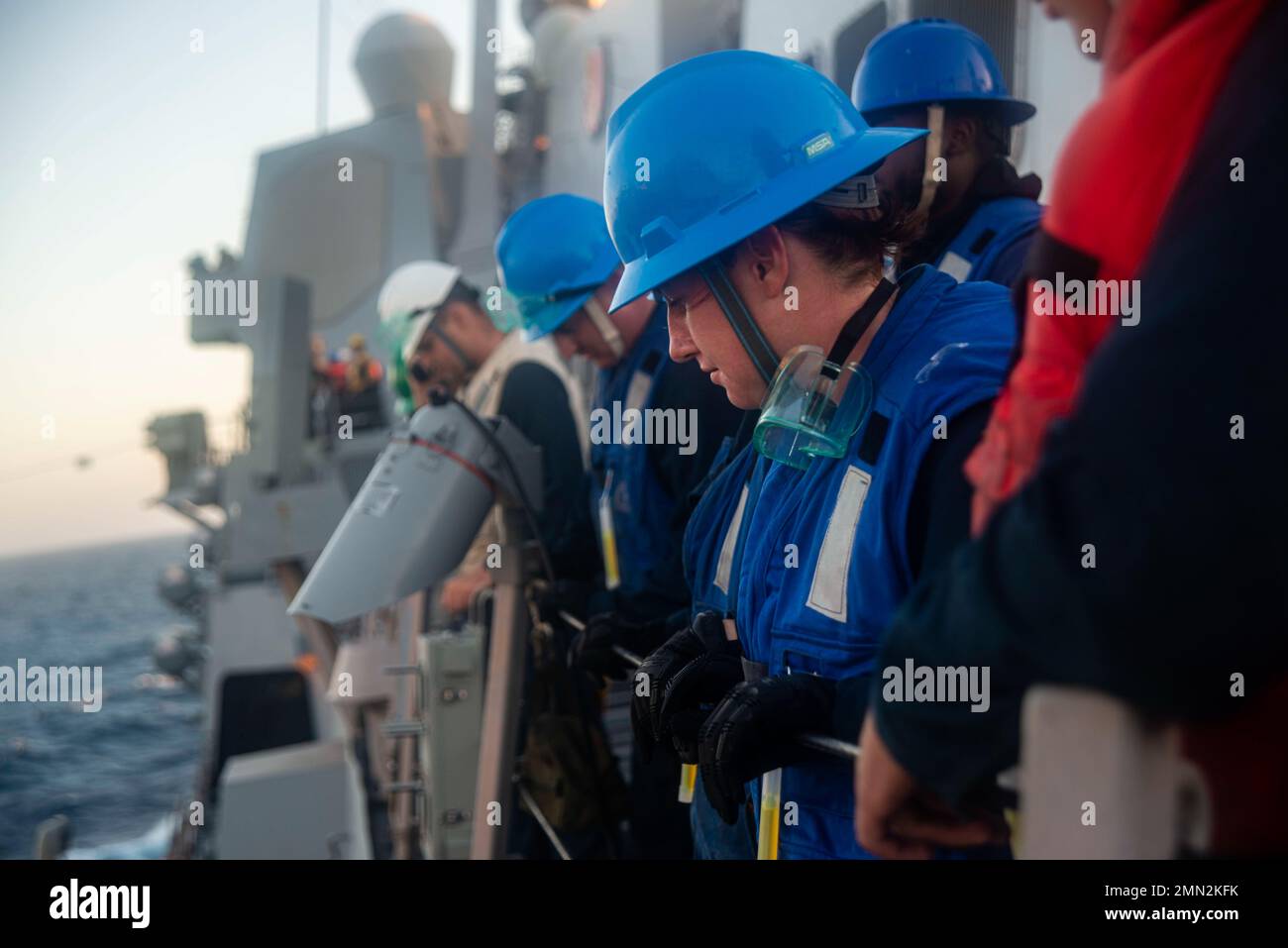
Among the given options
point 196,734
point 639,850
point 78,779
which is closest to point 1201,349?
point 639,850

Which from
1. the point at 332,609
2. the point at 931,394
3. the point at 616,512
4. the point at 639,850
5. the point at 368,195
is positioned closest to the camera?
the point at 931,394

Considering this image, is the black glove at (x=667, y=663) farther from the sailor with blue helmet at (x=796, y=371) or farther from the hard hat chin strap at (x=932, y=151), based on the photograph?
the hard hat chin strap at (x=932, y=151)

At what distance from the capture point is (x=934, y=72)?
2469 mm

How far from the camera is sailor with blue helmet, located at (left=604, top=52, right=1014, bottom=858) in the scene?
1301mm

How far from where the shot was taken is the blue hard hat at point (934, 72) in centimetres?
246

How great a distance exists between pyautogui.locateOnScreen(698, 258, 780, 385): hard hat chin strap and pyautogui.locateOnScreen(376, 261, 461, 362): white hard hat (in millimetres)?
2706

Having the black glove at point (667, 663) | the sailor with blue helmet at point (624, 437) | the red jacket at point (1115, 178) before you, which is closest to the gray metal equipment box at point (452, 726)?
the sailor with blue helmet at point (624, 437)

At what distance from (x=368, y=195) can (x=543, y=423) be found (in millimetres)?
12001

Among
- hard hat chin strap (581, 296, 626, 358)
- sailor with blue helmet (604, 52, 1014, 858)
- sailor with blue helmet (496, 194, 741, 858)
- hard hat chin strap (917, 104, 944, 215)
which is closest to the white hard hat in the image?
sailor with blue helmet (496, 194, 741, 858)

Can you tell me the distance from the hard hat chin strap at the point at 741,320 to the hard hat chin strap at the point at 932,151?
81 centimetres

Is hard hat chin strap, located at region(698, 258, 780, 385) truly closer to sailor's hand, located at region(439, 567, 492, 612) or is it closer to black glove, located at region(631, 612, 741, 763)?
black glove, located at region(631, 612, 741, 763)

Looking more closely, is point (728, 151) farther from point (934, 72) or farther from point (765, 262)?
point (934, 72)

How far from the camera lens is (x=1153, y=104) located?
0.80 meters

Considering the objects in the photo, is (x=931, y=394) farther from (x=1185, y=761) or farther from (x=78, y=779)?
(x=78, y=779)
